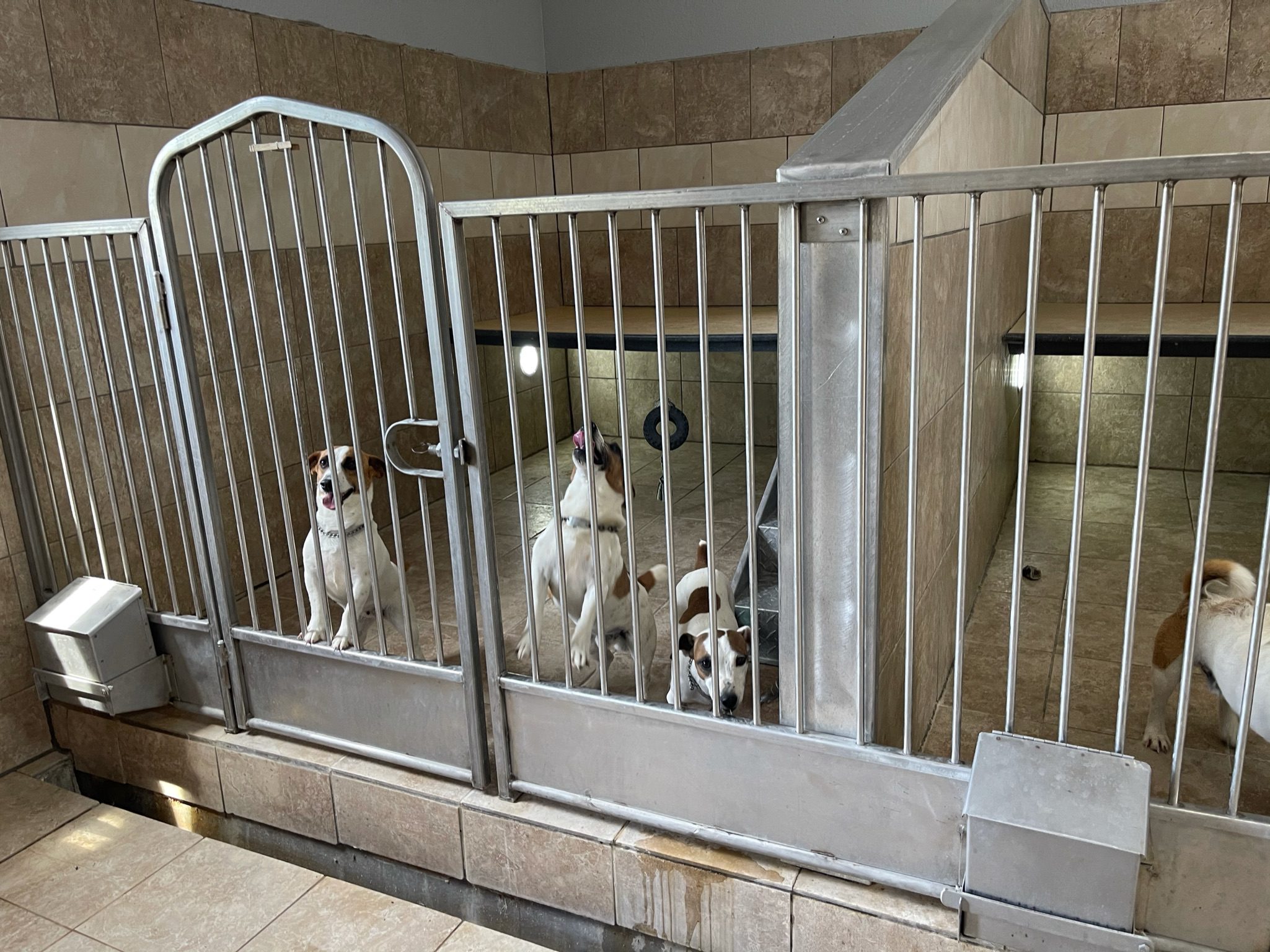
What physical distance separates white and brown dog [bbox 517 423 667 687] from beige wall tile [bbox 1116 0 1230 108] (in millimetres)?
3557

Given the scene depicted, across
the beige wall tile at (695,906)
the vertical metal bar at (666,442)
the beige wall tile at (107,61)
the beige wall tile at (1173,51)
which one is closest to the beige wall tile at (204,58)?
the beige wall tile at (107,61)

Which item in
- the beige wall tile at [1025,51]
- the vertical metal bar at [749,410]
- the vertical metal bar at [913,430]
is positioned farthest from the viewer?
the beige wall tile at [1025,51]

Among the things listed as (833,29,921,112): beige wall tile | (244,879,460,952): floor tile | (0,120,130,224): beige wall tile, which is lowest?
(244,879,460,952): floor tile

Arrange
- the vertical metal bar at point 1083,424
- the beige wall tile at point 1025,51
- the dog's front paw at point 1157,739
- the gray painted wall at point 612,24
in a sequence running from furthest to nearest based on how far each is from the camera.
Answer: the gray painted wall at point 612,24
the beige wall tile at point 1025,51
the dog's front paw at point 1157,739
the vertical metal bar at point 1083,424

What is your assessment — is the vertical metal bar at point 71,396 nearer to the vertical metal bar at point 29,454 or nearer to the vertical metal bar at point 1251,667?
the vertical metal bar at point 29,454

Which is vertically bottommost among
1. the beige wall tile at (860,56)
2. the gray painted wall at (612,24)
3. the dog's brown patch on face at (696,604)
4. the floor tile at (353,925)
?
the floor tile at (353,925)

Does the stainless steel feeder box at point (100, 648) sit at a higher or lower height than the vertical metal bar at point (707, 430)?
lower

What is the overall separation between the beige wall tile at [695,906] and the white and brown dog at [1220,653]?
107 centimetres

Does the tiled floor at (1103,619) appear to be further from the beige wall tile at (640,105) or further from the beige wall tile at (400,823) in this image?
the beige wall tile at (640,105)

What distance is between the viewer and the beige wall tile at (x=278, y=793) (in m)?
2.53

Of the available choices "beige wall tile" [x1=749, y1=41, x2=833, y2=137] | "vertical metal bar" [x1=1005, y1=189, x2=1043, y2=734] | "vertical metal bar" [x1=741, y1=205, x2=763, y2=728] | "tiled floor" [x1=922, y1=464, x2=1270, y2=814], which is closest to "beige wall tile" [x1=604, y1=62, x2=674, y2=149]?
"beige wall tile" [x1=749, y1=41, x2=833, y2=137]

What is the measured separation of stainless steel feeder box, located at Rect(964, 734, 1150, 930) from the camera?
159 cm

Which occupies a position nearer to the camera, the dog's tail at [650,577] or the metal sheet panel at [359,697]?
the metal sheet panel at [359,697]

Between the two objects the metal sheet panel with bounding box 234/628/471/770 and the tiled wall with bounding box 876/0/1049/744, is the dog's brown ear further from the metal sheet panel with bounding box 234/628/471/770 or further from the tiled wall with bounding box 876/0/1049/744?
the tiled wall with bounding box 876/0/1049/744
